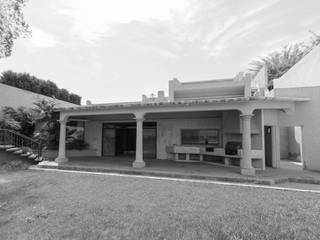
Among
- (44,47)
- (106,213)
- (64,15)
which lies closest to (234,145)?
(106,213)

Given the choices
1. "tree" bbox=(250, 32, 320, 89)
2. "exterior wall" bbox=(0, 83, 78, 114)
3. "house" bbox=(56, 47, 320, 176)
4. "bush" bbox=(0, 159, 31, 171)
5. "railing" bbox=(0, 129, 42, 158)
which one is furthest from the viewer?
"tree" bbox=(250, 32, 320, 89)

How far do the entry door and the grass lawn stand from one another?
741cm

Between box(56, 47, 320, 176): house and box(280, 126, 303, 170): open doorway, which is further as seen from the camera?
box(280, 126, 303, 170): open doorway

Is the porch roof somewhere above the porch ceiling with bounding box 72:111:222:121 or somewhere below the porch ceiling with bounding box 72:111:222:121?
above

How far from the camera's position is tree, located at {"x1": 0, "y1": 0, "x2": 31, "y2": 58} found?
7191 mm

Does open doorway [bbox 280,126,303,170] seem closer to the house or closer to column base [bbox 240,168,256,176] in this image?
the house

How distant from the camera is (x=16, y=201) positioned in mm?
4949

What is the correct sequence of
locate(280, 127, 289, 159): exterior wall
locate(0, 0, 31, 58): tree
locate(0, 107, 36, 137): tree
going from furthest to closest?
locate(280, 127, 289, 159): exterior wall
locate(0, 107, 36, 137): tree
locate(0, 0, 31, 58): tree

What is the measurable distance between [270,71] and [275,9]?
18.5 m

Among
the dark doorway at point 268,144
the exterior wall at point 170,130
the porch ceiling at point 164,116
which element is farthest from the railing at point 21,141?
the dark doorway at point 268,144

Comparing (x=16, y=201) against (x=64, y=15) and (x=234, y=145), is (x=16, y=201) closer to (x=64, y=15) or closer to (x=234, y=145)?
(x=64, y=15)

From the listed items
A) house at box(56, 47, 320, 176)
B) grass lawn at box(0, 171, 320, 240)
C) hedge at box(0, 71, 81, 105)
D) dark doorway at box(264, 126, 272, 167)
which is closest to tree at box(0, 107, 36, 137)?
house at box(56, 47, 320, 176)

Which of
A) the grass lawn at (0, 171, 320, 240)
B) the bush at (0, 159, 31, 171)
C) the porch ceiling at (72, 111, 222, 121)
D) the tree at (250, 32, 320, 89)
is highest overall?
the tree at (250, 32, 320, 89)

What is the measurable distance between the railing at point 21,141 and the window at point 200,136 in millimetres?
8165
